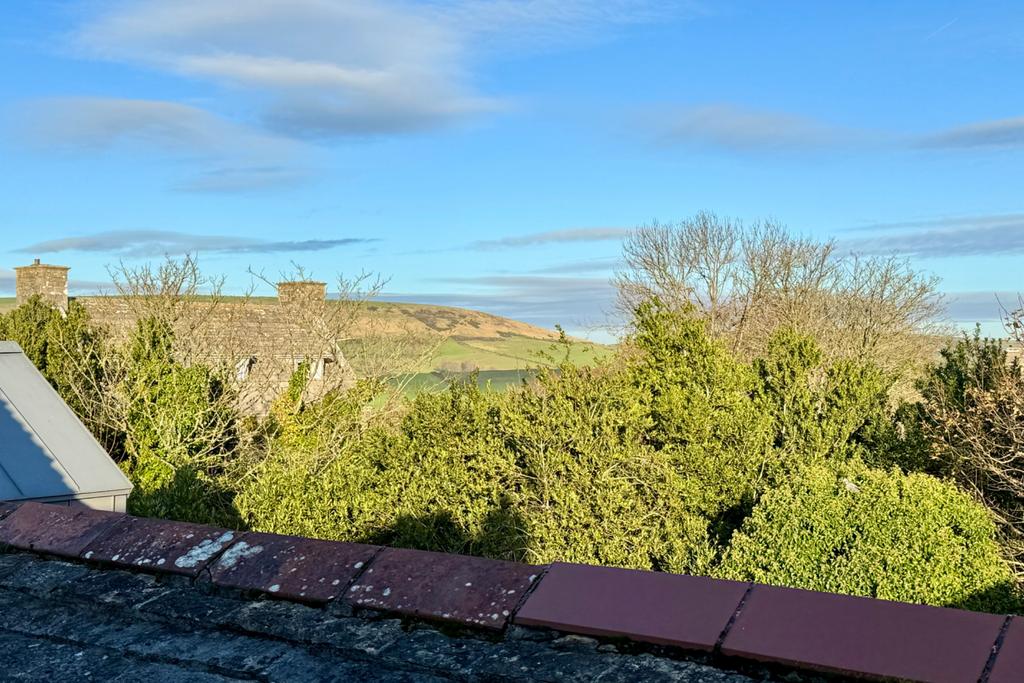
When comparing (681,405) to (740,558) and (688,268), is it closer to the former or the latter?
(740,558)

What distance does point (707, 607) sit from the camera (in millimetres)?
2303

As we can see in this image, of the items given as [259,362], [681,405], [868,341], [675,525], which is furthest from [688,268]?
[675,525]

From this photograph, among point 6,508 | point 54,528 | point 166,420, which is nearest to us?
point 54,528

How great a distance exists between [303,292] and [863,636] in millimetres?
18993

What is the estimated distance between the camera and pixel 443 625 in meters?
2.46

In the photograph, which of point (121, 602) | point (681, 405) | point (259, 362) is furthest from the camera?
point (259, 362)

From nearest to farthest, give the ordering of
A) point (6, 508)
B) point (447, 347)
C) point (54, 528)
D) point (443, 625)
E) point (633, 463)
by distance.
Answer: point (443, 625) → point (54, 528) → point (6, 508) → point (633, 463) → point (447, 347)

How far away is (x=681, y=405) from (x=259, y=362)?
12168mm

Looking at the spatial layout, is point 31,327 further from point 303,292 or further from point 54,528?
point 54,528

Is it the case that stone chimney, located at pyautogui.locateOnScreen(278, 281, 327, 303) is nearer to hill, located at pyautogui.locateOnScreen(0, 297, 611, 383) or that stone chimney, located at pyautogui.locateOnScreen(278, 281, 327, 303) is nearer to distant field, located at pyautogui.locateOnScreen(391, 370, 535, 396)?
hill, located at pyautogui.locateOnScreen(0, 297, 611, 383)

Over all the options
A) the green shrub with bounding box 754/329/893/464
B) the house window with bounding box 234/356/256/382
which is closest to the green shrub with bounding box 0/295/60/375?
the house window with bounding box 234/356/256/382

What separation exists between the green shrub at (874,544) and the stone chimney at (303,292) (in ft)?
42.9

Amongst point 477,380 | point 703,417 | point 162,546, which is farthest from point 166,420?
point 162,546

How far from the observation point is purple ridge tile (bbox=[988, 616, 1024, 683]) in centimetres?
197
